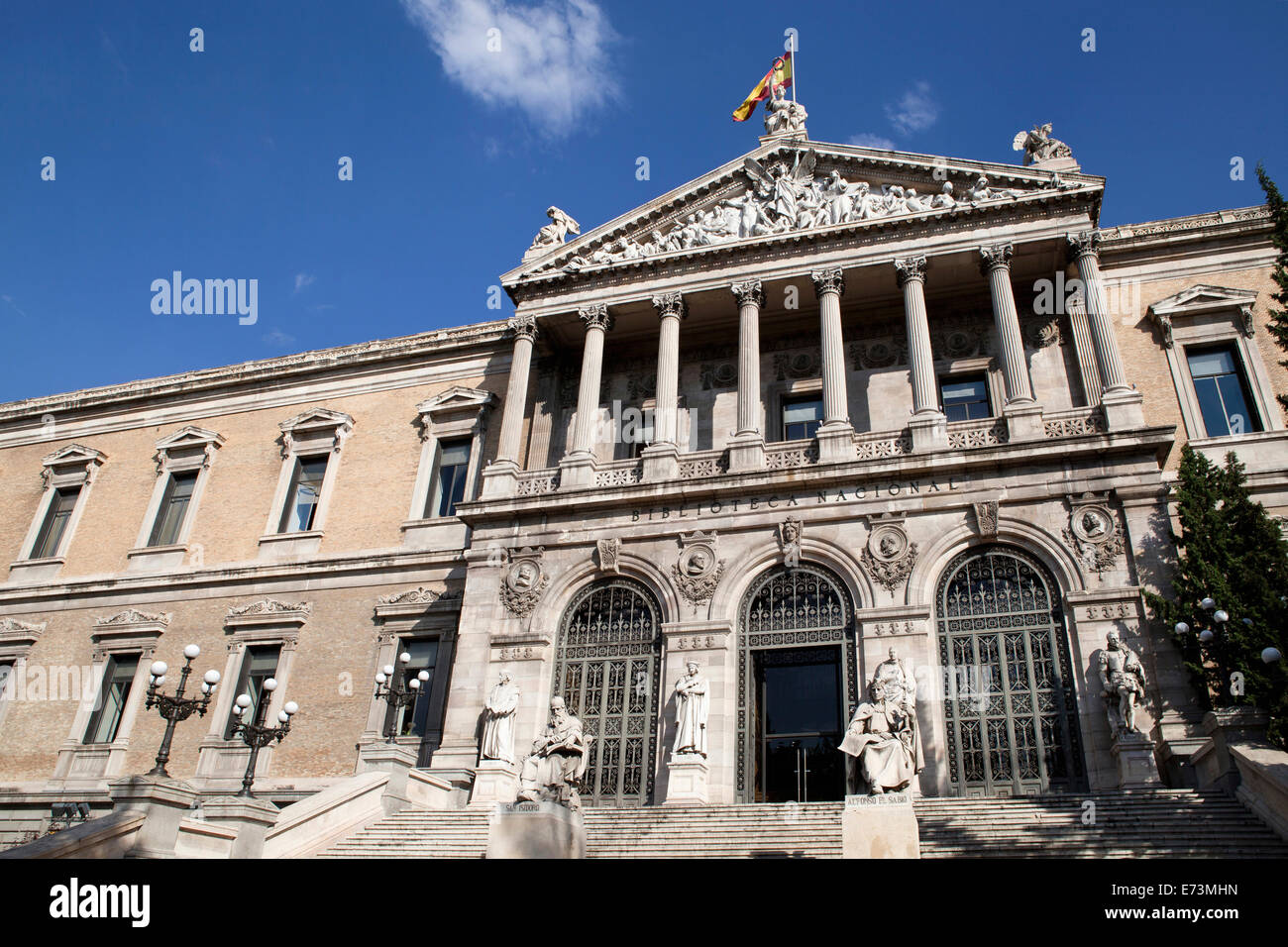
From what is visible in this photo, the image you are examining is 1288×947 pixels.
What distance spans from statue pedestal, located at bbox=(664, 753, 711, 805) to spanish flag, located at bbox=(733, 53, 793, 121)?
16.6 metres

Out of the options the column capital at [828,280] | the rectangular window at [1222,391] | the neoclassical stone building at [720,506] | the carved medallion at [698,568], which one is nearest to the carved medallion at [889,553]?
the neoclassical stone building at [720,506]

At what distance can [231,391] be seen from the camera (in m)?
30.0

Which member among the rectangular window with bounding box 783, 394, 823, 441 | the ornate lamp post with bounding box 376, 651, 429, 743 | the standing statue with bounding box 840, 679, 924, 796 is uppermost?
the rectangular window with bounding box 783, 394, 823, 441

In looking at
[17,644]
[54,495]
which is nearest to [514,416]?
[17,644]

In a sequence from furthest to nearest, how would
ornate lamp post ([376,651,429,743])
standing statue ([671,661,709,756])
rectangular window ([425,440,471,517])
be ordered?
rectangular window ([425,440,471,517])
ornate lamp post ([376,651,429,743])
standing statue ([671,661,709,756])

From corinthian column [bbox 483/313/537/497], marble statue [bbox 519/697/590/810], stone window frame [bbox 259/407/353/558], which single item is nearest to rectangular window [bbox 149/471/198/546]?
stone window frame [bbox 259/407/353/558]

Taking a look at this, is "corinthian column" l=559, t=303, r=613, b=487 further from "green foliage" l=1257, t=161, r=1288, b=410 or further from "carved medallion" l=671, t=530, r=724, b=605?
"green foliage" l=1257, t=161, r=1288, b=410

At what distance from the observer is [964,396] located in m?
22.4

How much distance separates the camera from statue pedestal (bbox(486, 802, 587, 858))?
11.8 meters

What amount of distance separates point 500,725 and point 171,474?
53.7ft
